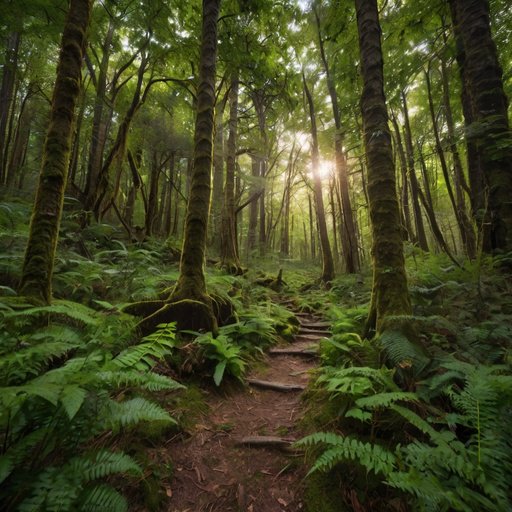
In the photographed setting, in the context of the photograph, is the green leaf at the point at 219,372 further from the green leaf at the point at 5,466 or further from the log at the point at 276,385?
the green leaf at the point at 5,466

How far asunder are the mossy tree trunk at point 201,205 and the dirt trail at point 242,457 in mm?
1464

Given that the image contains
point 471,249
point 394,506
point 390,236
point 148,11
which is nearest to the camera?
point 394,506

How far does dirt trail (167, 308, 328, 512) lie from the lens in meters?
2.16

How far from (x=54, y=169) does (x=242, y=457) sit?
4.02 meters

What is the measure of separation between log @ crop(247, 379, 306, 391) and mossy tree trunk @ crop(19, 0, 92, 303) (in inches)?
118

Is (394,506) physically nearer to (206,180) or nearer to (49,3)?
(206,180)

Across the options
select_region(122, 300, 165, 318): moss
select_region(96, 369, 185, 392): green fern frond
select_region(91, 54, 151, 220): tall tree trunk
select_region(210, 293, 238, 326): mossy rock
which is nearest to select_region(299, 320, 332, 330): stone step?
select_region(210, 293, 238, 326): mossy rock

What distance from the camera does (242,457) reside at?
8.72 ft

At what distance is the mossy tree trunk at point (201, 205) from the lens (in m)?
4.59

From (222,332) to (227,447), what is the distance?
2.02 metres

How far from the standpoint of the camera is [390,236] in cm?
403

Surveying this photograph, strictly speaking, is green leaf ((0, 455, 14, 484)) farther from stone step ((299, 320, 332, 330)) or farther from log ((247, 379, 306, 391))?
stone step ((299, 320, 332, 330))

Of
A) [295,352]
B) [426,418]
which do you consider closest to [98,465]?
[426,418]

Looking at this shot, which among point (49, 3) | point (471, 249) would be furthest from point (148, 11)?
point (471, 249)
